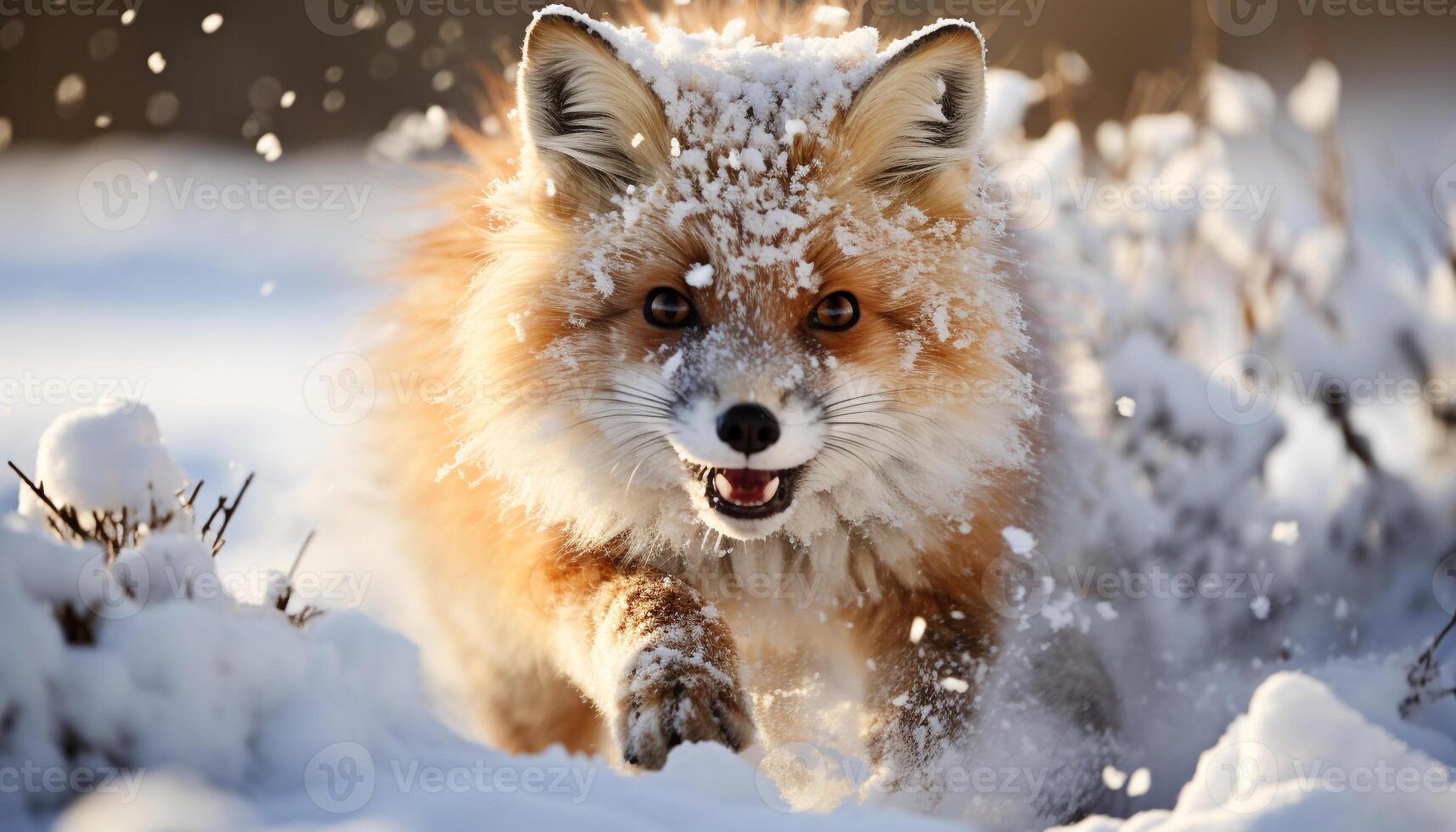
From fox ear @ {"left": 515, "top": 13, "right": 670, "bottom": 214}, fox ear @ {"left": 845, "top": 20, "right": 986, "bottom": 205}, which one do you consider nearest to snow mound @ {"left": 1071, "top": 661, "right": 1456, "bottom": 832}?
fox ear @ {"left": 845, "top": 20, "right": 986, "bottom": 205}

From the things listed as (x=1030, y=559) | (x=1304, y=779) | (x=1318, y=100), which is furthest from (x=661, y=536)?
(x=1318, y=100)

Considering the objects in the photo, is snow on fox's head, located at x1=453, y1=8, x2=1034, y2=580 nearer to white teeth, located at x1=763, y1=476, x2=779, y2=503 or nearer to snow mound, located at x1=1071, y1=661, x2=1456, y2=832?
white teeth, located at x1=763, y1=476, x2=779, y2=503

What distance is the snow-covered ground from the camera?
1478 mm

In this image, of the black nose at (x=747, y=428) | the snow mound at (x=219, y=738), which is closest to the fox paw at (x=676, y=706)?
the snow mound at (x=219, y=738)

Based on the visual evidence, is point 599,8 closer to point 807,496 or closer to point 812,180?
point 812,180

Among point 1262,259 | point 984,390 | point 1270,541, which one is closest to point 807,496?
point 984,390

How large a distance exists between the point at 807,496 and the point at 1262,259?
325cm

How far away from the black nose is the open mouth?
8.8 inches

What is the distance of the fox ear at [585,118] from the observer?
2438mm

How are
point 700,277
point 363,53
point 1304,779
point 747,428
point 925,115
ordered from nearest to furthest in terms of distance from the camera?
point 1304,779 → point 747,428 → point 700,277 → point 925,115 → point 363,53

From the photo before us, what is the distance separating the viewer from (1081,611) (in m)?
Answer: 3.31

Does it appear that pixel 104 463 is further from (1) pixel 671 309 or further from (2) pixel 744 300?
(2) pixel 744 300

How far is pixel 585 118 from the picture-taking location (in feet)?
8.69

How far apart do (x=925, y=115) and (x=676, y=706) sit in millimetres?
1779
